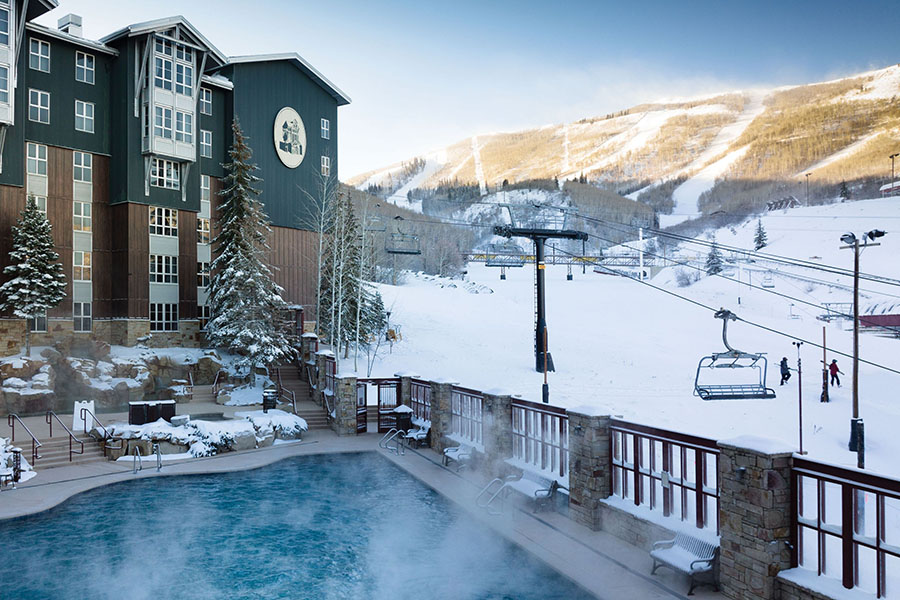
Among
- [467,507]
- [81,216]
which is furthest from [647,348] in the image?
[81,216]

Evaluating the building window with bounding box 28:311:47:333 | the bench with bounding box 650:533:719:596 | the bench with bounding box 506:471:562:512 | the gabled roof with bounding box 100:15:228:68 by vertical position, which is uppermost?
the gabled roof with bounding box 100:15:228:68

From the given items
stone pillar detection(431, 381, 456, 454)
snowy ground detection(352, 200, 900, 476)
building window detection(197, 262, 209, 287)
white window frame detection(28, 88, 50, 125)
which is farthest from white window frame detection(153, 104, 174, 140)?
stone pillar detection(431, 381, 456, 454)

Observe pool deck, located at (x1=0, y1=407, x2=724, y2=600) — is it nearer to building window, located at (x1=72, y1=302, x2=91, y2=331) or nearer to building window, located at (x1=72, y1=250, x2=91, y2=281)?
building window, located at (x1=72, y1=302, x2=91, y2=331)

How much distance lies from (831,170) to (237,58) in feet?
583

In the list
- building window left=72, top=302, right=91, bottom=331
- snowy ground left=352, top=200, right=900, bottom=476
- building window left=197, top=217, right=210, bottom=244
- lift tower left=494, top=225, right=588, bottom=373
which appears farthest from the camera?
lift tower left=494, top=225, right=588, bottom=373

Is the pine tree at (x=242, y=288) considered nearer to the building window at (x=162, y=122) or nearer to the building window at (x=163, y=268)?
the building window at (x=163, y=268)

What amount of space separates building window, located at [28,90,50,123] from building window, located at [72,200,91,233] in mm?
3438

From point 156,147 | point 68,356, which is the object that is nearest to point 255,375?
point 68,356

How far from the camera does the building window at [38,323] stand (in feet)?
79.8

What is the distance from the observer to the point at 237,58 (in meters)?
30.7

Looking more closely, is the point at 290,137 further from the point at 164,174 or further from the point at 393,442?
the point at 393,442

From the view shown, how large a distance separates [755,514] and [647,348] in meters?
35.1

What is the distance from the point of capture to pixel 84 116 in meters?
26.3

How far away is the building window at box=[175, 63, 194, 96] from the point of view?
1093 inches
